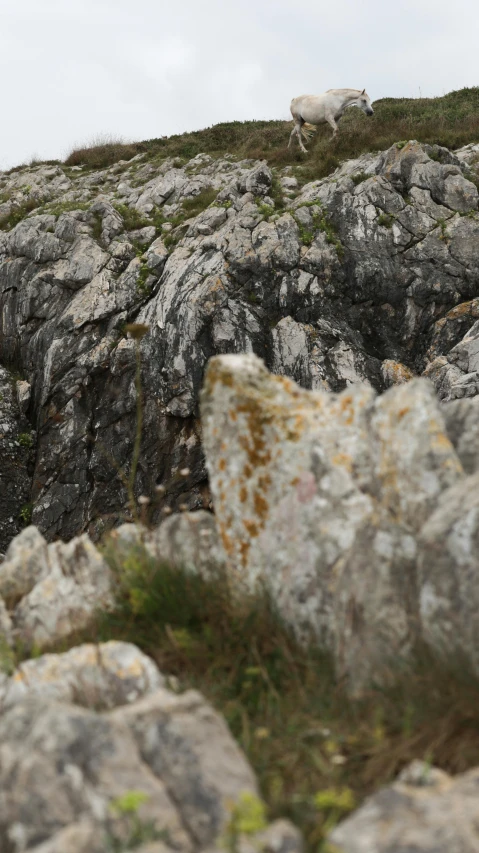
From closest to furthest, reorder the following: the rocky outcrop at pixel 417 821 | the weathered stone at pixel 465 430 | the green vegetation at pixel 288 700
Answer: the rocky outcrop at pixel 417 821 → the green vegetation at pixel 288 700 → the weathered stone at pixel 465 430

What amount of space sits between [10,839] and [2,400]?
20.4m

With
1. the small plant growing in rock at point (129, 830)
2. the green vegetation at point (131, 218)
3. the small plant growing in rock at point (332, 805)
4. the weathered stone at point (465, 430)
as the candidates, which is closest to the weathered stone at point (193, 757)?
the small plant growing in rock at point (129, 830)

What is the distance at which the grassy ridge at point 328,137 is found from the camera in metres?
26.2

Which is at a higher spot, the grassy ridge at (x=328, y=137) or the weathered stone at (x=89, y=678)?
the grassy ridge at (x=328, y=137)

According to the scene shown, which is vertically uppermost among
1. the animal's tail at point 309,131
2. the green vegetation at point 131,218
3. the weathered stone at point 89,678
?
the animal's tail at point 309,131

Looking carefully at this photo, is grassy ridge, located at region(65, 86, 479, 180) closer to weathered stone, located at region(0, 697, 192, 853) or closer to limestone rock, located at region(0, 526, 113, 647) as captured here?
limestone rock, located at region(0, 526, 113, 647)

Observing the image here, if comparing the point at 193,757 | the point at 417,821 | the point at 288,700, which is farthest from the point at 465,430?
the point at 193,757

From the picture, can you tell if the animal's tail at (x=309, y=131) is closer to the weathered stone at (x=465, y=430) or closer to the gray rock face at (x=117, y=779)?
the weathered stone at (x=465, y=430)

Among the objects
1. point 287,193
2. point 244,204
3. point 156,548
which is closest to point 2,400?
point 244,204

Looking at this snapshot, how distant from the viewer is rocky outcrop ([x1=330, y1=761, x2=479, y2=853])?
2.29m

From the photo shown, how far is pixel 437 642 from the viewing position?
3404mm

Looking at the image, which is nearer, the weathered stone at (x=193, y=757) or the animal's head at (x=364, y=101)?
the weathered stone at (x=193, y=757)

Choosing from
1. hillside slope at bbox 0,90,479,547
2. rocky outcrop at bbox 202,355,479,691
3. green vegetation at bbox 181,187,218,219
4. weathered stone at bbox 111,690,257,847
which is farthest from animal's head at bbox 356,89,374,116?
weathered stone at bbox 111,690,257,847

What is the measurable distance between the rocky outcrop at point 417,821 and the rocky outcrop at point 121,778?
0.27m
